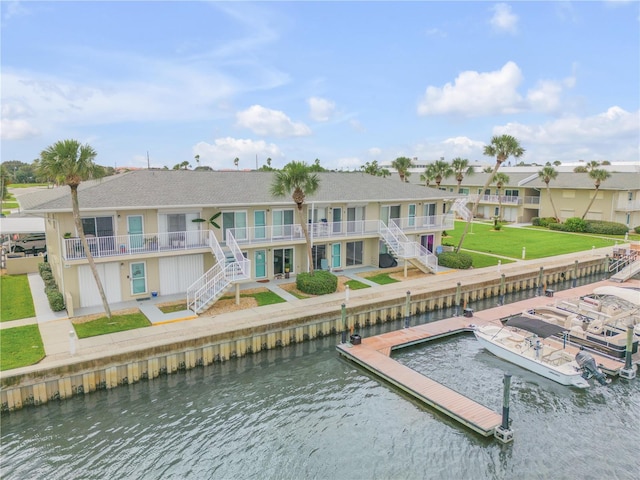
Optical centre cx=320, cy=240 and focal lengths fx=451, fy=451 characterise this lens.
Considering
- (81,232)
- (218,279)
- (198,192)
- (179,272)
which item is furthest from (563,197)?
(81,232)

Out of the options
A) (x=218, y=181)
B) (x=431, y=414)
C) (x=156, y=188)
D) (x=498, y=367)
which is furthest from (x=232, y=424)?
(x=218, y=181)

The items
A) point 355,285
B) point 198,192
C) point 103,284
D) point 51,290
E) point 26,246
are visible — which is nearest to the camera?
point 103,284

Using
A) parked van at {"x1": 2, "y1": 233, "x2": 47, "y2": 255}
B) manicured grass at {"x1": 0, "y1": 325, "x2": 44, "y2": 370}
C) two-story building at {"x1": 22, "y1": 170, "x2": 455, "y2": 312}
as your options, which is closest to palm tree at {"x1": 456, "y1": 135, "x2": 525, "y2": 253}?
two-story building at {"x1": 22, "y1": 170, "x2": 455, "y2": 312}

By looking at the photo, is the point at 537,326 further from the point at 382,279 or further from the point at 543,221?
the point at 543,221

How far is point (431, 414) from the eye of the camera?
16547 mm

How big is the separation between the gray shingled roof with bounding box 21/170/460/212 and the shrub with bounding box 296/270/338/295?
17.3 feet

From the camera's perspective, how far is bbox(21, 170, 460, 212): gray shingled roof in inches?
943

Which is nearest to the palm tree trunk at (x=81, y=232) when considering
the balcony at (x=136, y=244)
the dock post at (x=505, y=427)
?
the balcony at (x=136, y=244)

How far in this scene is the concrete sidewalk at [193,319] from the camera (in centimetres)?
1850

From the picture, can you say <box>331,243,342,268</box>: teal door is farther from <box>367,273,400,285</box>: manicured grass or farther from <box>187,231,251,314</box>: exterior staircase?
<box>187,231,251,314</box>: exterior staircase

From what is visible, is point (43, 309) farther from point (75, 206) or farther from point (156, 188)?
point (156, 188)

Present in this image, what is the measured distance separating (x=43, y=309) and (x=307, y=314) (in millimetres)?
13840

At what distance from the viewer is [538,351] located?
768 inches

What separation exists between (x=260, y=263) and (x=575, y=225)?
43751 millimetres
